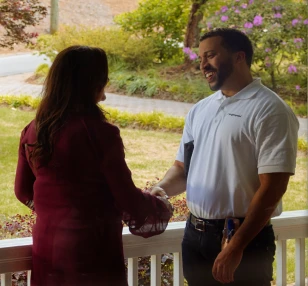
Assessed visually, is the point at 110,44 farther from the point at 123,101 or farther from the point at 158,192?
the point at 158,192

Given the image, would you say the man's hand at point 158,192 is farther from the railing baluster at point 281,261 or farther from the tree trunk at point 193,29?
the railing baluster at point 281,261

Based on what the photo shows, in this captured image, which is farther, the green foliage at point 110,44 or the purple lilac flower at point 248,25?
the purple lilac flower at point 248,25

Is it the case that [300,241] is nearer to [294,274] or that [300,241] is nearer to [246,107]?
[294,274]

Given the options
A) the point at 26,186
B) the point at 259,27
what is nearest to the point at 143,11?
the point at 259,27

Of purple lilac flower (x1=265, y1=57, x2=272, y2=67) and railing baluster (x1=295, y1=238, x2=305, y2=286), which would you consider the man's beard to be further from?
railing baluster (x1=295, y1=238, x2=305, y2=286)

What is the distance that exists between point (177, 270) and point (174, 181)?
16.5 inches

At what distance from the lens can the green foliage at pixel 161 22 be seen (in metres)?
2.10

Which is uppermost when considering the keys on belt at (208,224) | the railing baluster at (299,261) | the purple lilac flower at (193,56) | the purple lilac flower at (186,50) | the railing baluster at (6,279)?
the purple lilac flower at (186,50)

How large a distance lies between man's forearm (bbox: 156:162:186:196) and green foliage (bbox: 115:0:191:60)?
1.35 feet

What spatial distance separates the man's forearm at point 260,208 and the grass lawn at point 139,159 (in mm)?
440

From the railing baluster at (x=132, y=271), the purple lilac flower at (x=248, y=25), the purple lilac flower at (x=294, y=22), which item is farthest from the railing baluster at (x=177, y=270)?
the purple lilac flower at (x=294, y=22)

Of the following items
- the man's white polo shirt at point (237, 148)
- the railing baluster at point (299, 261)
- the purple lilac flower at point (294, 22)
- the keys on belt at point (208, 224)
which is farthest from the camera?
the railing baluster at point (299, 261)

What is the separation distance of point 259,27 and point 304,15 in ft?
0.84

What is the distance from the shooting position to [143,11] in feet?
6.95
